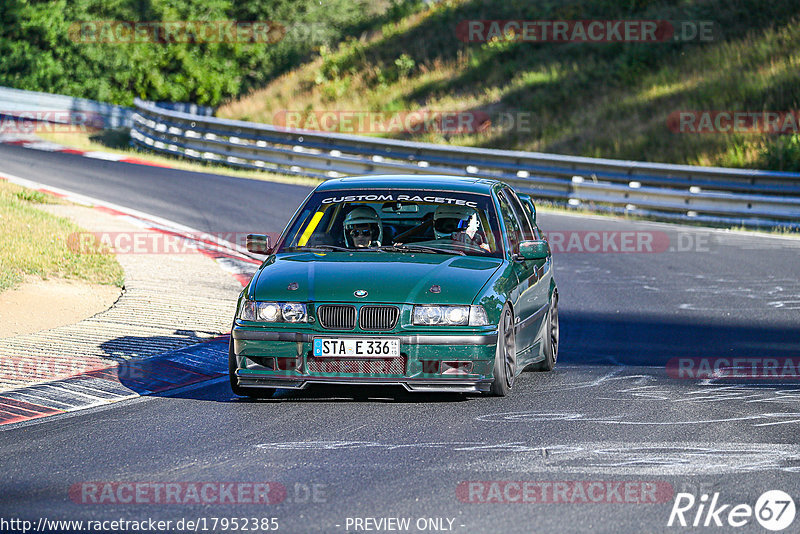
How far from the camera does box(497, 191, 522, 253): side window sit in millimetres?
9422

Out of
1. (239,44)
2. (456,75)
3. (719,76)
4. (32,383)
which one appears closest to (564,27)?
(456,75)

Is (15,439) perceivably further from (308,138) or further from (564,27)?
(564,27)

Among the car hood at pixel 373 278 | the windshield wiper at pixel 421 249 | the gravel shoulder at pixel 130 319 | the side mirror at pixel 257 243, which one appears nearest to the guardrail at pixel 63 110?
the gravel shoulder at pixel 130 319

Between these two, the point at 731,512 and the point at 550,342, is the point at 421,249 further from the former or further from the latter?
the point at 731,512

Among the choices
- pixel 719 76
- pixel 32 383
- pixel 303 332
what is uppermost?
pixel 719 76

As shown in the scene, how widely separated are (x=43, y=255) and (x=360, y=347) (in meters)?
7.35

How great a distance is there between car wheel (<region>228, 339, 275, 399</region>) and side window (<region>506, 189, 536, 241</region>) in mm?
2762

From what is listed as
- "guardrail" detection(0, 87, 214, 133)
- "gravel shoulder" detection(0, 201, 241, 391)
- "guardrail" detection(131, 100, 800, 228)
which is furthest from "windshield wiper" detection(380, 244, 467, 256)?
"guardrail" detection(0, 87, 214, 133)

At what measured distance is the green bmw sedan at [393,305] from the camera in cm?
792

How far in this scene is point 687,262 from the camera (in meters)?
17.2

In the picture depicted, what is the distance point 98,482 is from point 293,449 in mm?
1197

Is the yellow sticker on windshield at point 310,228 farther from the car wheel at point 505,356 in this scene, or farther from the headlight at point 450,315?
the car wheel at point 505,356

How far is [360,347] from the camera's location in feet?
25.9

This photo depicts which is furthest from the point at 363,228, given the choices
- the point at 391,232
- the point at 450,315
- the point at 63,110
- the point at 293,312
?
the point at 63,110
